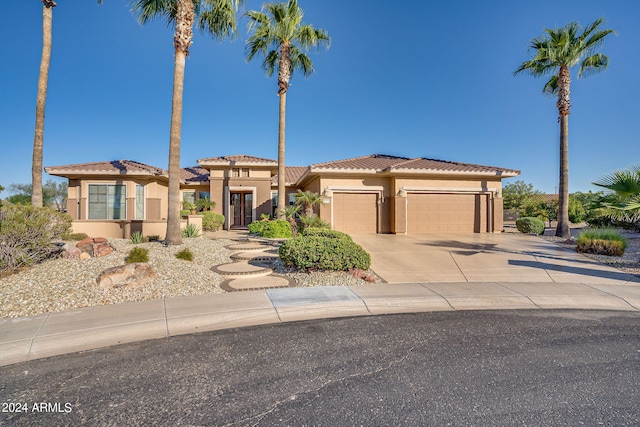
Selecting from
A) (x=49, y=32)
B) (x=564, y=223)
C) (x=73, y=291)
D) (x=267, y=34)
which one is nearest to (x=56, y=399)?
(x=73, y=291)

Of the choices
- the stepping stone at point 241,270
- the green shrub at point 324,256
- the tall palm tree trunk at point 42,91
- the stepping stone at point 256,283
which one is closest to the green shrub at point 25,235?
the stepping stone at point 241,270

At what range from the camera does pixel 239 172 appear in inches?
820

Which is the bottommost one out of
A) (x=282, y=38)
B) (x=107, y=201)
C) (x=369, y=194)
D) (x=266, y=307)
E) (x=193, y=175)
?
(x=266, y=307)

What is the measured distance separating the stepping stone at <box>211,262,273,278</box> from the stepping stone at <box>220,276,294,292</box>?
1.13 ft

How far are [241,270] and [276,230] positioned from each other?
569 centimetres

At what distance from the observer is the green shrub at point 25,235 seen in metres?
6.93

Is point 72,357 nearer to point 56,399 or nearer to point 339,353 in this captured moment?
point 56,399

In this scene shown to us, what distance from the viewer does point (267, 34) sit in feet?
54.6

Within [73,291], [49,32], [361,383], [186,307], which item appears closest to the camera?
[361,383]

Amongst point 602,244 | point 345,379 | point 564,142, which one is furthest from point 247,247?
point 564,142

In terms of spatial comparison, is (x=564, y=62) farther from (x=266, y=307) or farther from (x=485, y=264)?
(x=266, y=307)

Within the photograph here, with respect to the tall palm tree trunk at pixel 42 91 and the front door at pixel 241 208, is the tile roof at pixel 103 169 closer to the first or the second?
the tall palm tree trunk at pixel 42 91

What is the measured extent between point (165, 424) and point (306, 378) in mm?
1401

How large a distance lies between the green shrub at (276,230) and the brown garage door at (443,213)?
762 cm
